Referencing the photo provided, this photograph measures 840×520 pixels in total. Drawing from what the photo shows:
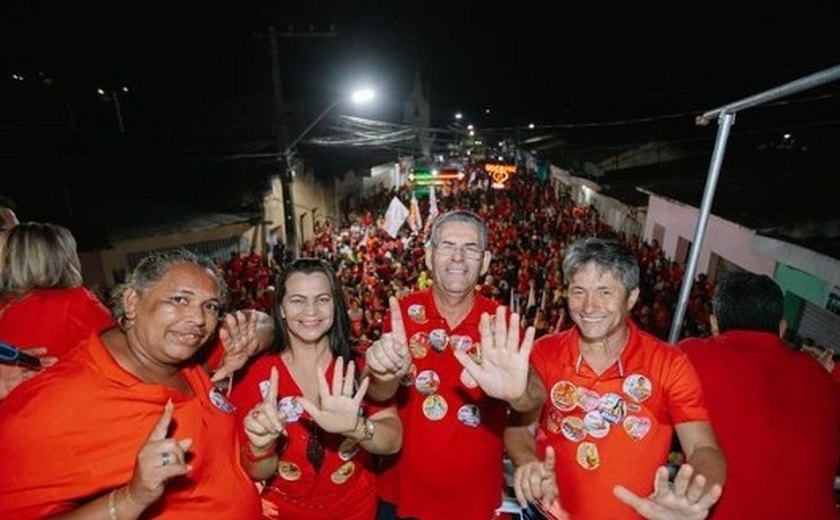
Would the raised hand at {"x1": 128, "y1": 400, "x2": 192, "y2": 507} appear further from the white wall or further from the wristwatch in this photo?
the white wall

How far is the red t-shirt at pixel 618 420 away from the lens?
273 centimetres

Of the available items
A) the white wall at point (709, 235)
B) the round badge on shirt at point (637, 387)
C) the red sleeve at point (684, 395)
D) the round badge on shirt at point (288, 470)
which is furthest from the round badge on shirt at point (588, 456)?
the white wall at point (709, 235)

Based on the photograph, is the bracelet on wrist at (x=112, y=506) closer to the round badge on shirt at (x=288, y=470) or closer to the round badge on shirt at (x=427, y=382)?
the round badge on shirt at (x=288, y=470)

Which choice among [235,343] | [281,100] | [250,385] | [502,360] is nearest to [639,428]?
[502,360]

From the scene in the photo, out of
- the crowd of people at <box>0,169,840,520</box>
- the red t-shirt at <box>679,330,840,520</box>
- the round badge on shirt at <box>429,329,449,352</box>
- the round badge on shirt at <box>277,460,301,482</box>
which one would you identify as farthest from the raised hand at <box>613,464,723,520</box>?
the round badge on shirt at <box>277,460,301,482</box>

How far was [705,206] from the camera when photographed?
4.03m

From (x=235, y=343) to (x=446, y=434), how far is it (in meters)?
1.49

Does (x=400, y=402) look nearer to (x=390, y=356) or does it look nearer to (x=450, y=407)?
(x=450, y=407)

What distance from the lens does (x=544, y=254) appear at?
15.7 metres

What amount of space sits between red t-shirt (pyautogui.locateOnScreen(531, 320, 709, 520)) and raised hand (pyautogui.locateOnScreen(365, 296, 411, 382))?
3.03 ft

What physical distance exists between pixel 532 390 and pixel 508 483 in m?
1.34

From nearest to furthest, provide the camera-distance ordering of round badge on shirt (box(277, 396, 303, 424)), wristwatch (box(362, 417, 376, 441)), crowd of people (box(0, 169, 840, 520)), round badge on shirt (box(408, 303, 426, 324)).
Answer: crowd of people (box(0, 169, 840, 520)) < wristwatch (box(362, 417, 376, 441)) < round badge on shirt (box(277, 396, 303, 424)) < round badge on shirt (box(408, 303, 426, 324))

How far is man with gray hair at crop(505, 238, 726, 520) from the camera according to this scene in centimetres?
271

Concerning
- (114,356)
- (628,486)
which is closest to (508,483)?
(628,486)
